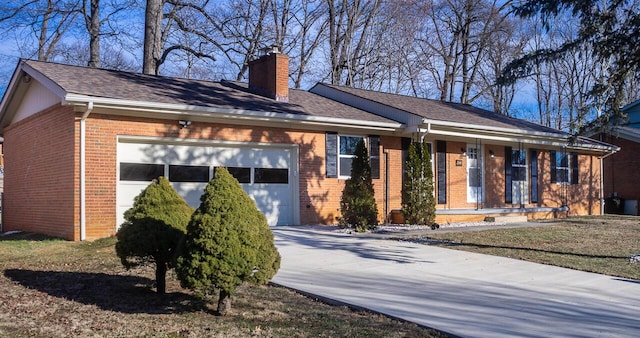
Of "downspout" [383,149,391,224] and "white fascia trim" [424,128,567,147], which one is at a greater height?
"white fascia trim" [424,128,567,147]

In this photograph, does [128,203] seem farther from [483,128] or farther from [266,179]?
[483,128]

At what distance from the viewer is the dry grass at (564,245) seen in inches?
438

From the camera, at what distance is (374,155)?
56.7 feet

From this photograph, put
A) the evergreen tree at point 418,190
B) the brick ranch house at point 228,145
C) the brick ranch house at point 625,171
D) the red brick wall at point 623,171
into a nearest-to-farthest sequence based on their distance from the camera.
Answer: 1. the brick ranch house at point 228,145
2. the evergreen tree at point 418,190
3. the brick ranch house at point 625,171
4. the red brick wall at point 623,171

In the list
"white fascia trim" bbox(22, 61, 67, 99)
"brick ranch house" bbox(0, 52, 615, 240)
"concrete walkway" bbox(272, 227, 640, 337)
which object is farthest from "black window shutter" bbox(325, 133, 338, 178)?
"white fascia trim" bbox(22, 61, 67, 99)

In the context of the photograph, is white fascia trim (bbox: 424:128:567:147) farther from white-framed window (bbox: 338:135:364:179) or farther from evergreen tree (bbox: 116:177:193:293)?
evergreen tree (bbox: 116:177:193:293)

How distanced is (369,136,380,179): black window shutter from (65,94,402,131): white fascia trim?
1.50 ft

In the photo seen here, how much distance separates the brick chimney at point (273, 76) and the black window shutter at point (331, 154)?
192 cm

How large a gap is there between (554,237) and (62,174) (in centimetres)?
1179

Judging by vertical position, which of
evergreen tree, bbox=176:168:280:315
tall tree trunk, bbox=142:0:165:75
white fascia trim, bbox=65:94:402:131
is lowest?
evergreen tree, bbox=176:168:280:315

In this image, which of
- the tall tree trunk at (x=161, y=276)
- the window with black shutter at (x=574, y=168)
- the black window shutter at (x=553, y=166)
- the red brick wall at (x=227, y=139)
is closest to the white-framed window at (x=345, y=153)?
the red brick wall at (x=227, y=139)

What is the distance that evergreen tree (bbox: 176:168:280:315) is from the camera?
6.04 meters

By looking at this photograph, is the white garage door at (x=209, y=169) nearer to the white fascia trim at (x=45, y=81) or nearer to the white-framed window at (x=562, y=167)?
the white fascia trim at (x=45, y=81)

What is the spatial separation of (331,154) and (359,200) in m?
2.19
